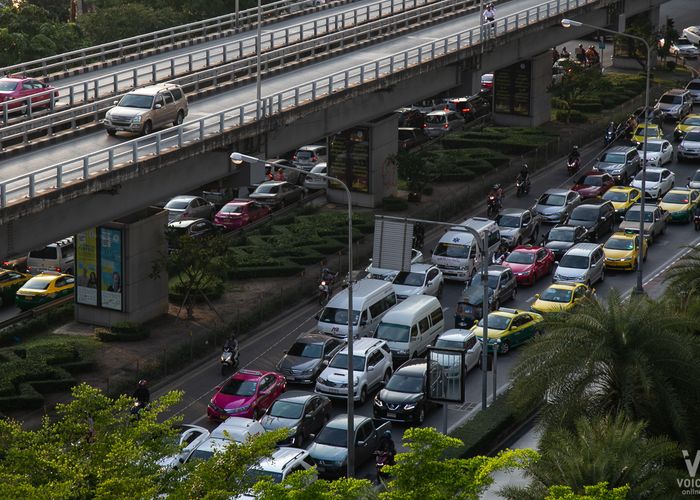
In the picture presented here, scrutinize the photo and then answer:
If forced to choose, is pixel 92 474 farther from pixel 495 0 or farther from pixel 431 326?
pixel 495 0

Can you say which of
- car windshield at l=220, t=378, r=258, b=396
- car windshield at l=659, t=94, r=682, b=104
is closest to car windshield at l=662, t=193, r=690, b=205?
car windshield at l=659, t=94, r=682, b=104

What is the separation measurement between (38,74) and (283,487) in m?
47.3

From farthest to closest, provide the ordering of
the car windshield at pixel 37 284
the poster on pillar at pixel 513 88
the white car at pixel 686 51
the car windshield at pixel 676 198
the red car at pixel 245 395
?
the white car at pixel 686 51 < the poster on pillar at pixel 513 88 < the car windshield at pixel 676 198 < the car windshield at pixel 37 284 < the red car at pixel 245 395

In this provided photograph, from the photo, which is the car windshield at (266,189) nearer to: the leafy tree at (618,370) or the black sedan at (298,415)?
the black sedan at (298,415)

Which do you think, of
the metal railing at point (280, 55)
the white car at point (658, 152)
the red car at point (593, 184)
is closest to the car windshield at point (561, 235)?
the red car at point (593, 184)

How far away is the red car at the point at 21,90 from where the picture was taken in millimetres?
59375

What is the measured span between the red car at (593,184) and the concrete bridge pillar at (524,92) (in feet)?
51.3

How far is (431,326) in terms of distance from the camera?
53.9m

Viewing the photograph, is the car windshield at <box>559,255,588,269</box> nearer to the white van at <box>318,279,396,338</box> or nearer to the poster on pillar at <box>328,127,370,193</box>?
the white van at <box>318,279,396,338</box>

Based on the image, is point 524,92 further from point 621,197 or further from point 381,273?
point 381,273

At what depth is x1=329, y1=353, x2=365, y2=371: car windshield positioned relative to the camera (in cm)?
4969

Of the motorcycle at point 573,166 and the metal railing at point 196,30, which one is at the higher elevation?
the metal railing at point 196,30

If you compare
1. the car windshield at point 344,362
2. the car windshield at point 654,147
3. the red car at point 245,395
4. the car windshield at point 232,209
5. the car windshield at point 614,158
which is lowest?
the red car at point 245,395

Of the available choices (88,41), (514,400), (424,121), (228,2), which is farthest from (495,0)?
(514,400)
